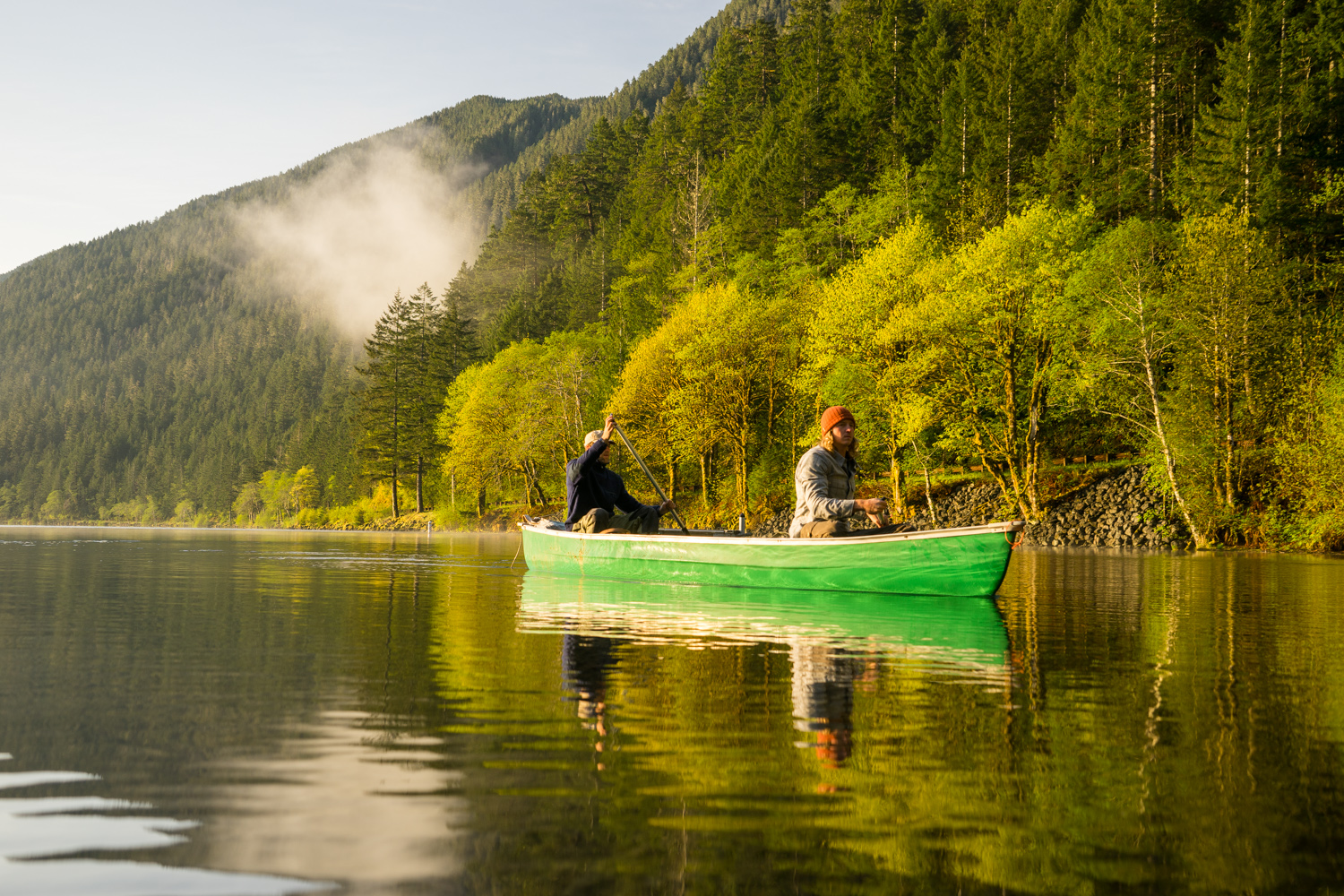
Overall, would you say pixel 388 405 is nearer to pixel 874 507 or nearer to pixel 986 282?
pixel 986 282

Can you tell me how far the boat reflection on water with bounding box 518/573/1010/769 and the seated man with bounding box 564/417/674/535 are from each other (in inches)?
82.3

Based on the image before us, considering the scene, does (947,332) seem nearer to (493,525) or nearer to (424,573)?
(424,573)

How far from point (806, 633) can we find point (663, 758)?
5.11m

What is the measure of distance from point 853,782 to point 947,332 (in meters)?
36.4

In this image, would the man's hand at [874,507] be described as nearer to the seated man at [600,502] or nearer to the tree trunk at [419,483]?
the seated man at [600,502]

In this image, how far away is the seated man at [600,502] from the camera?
17188mm

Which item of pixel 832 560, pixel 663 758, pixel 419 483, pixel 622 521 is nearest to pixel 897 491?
pixel 622 521

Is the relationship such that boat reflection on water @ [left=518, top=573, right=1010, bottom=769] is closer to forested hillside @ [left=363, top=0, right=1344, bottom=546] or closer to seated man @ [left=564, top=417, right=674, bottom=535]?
seated man @ [left=564, top=417, right=674, bottom=535]

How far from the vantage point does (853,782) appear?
3.82 meters

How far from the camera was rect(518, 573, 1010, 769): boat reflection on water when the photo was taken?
224 inches

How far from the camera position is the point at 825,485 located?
12.6 m

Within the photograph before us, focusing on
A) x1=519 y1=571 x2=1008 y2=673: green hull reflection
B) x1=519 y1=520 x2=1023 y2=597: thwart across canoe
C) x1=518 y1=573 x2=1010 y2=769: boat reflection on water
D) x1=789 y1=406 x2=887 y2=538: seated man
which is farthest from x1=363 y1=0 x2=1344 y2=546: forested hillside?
x1=518 y1=573 x2=1010 y2=769: boat reflection on water

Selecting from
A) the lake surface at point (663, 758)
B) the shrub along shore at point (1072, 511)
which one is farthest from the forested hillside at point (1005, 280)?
the lake surface at point (663, 758)

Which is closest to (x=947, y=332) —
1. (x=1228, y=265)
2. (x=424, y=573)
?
(x=1228, y=265)
